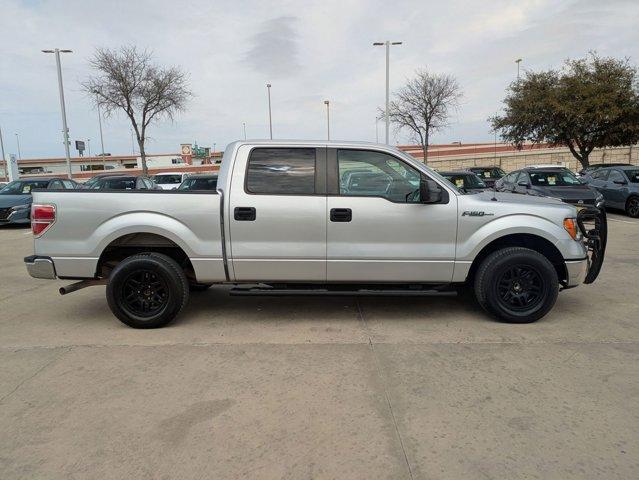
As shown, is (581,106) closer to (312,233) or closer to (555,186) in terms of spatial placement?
(555,186)

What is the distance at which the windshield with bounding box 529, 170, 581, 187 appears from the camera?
511 inches

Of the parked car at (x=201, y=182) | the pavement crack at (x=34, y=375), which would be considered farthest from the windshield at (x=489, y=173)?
the pavement crack at (x=34, y=375)

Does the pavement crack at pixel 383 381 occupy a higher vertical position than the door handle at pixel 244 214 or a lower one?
lower

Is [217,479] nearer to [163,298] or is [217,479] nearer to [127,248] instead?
[163,298]

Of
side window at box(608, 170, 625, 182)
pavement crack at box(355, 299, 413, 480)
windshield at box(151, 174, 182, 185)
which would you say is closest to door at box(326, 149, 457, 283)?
pavement crack at box(355, 299, 413, 480)

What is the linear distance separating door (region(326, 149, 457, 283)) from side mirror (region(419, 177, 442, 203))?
0.11 m

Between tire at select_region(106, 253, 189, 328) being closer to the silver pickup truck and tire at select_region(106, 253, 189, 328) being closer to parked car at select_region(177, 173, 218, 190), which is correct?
the silver pickup truck

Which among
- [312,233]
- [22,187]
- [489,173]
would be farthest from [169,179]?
[312,233]

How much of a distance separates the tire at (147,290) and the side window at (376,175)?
200cm

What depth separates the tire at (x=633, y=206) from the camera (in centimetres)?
1395

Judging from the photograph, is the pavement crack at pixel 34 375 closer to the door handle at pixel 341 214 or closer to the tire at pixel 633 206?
the door handle at pixel 341 214

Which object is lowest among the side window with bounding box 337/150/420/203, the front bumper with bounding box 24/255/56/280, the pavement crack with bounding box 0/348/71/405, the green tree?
the pavement crack with bounding box 0/348/71/405

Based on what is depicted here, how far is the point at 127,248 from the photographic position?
16.3ft

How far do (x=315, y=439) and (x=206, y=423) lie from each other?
29.7 inches
